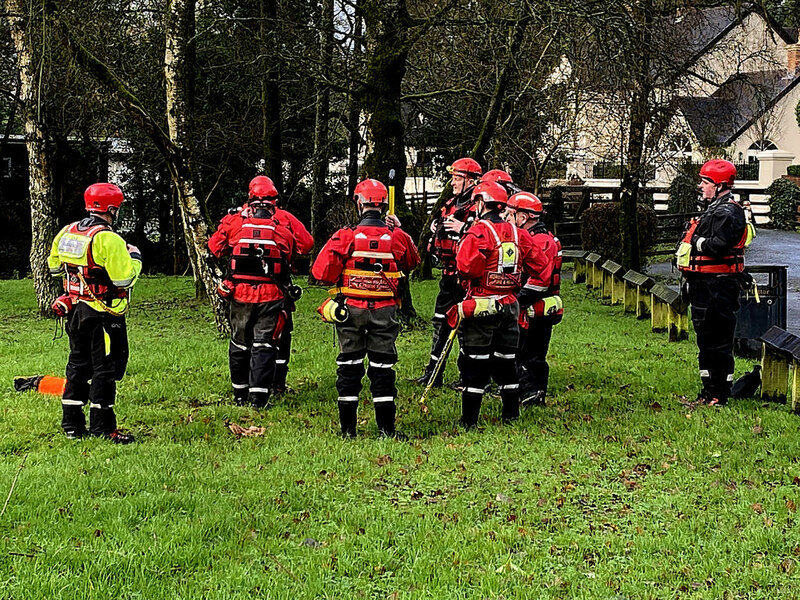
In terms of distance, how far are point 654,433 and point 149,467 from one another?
164 inches

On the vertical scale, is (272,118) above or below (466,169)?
above

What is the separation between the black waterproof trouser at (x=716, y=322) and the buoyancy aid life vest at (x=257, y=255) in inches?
155

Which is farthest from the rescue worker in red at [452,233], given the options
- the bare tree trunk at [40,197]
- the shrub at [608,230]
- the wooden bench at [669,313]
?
the shrub at [608,230]

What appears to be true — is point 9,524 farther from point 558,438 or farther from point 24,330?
point 24,330

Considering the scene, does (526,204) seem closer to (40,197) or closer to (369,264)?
(369,264)

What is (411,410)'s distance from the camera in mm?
9500

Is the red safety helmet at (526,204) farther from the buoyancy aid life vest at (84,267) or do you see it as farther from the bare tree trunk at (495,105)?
the bare tree trunk at (495,105)

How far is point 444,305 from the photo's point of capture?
10.3 metres

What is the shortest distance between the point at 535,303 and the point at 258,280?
8.59ft

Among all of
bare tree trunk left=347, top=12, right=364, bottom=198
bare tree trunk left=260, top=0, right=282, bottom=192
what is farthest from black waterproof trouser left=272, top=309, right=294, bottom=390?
bare tree trunk left=260, top=0, right=282, bottom=192

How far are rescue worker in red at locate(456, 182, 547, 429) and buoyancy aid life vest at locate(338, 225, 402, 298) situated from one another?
0.62 m

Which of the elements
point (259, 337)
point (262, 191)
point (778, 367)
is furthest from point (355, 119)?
point (778, 367)

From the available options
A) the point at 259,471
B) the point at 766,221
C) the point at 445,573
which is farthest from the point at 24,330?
the point at 766,221

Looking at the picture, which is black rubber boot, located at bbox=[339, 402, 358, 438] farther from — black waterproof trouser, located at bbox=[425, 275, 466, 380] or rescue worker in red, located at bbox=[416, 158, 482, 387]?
black waterproof trouser, located at bbox=[425, 275, 466, 380]
